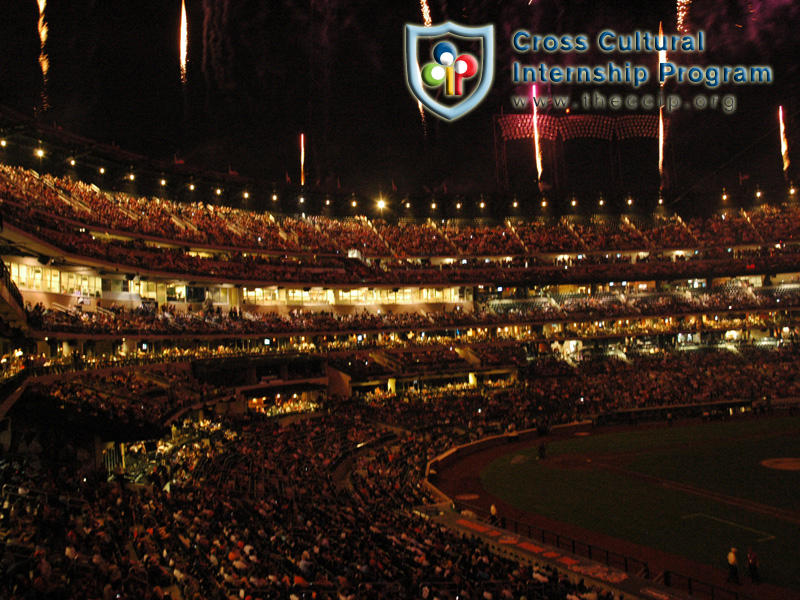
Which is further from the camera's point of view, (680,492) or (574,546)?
(680,492)

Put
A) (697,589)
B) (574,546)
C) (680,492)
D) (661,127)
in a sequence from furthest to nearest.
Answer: (661,127) → (680,492) → (574,546) → (697,589)

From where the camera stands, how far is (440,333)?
59.5m

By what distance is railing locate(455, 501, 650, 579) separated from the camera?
19250 mm

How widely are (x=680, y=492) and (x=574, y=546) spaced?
9.86 m

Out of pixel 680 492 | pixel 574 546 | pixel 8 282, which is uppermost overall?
pixel 8 282

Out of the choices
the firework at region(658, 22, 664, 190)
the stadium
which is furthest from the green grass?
the firework at region(658, 22, 664, 190)

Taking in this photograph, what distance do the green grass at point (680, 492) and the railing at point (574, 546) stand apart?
70.5 inches

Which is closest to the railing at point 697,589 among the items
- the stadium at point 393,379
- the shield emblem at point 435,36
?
the stadium at point 393,379

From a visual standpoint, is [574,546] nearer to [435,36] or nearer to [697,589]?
[697,589]

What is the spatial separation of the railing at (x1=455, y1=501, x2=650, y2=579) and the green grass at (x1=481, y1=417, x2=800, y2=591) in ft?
5.88

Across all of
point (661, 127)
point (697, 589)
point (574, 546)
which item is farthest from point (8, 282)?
point (661, 127)

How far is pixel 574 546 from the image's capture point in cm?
2067

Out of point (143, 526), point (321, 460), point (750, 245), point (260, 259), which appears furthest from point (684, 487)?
point (750, 245)

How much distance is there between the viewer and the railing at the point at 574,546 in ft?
63.2
